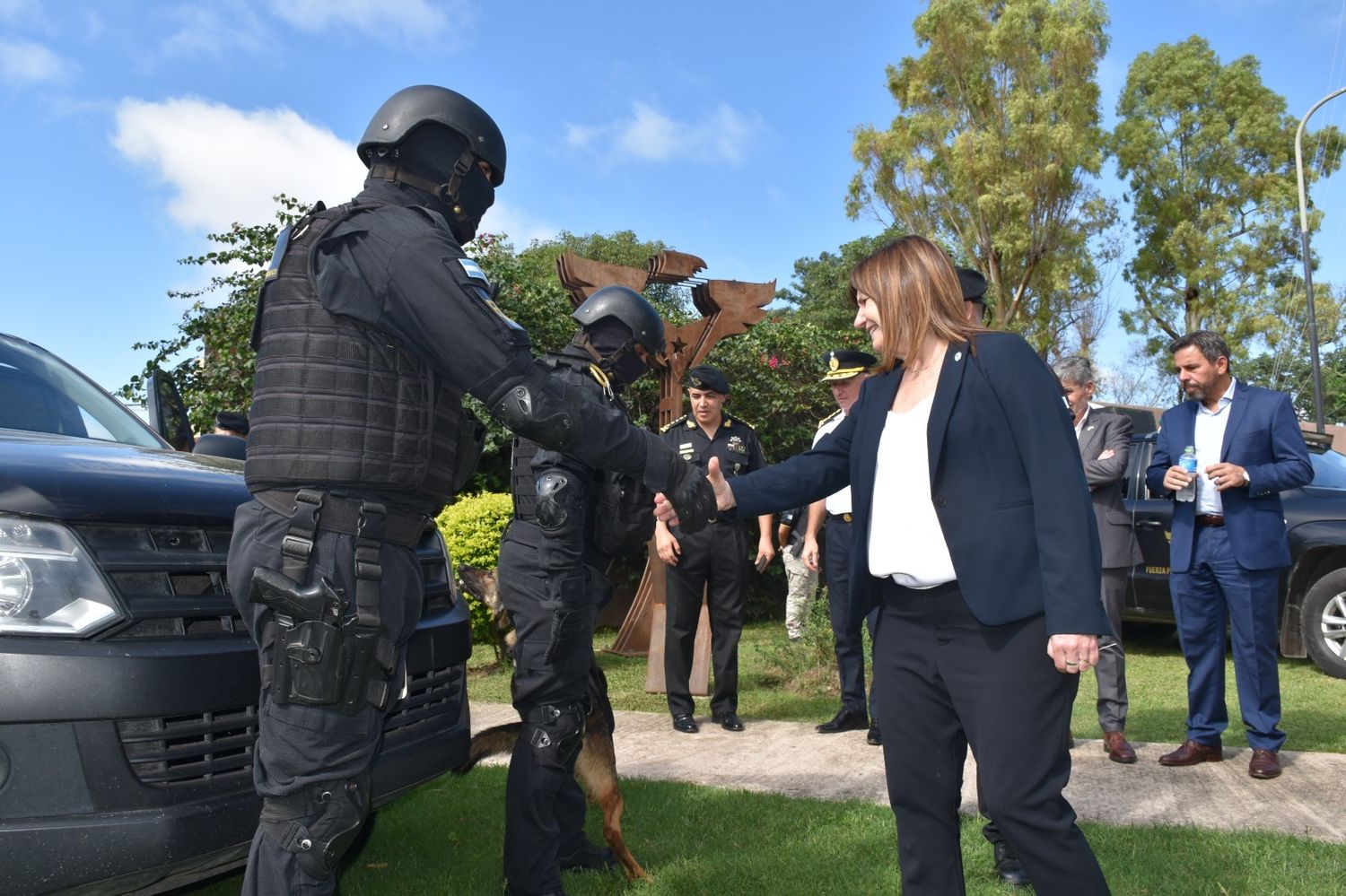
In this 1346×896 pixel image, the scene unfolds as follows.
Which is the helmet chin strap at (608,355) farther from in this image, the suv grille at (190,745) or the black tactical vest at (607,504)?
the suv grille at (190,745)

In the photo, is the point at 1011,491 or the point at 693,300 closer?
the point at 1011,491

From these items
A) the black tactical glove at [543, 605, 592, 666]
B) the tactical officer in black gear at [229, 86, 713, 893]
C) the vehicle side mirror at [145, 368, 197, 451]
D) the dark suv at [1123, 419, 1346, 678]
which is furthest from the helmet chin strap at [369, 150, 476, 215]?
the dark suv at [1123, 419, 1346, 678]

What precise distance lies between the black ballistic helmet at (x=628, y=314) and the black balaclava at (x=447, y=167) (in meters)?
1.29

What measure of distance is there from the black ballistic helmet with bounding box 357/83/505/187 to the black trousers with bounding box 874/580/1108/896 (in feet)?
5.21

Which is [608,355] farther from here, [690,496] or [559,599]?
[690,496]

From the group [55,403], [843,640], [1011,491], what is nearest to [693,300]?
[843,640]

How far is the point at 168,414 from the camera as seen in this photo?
14.7 feet

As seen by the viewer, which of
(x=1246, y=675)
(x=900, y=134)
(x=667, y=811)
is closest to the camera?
(x=667, y=811)

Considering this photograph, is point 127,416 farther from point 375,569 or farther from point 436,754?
point 375,569

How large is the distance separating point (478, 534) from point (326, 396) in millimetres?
6674

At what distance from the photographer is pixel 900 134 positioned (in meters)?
27.3

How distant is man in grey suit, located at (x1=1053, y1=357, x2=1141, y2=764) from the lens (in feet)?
17.6

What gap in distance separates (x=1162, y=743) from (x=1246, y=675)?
773mm

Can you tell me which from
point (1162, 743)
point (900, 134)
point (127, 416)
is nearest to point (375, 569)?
point (127, 416)
